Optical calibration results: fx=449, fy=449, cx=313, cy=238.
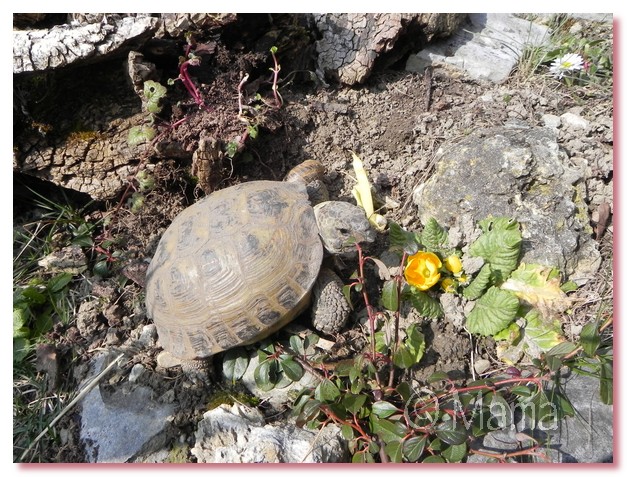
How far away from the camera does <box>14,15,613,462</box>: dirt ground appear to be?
3.16 m

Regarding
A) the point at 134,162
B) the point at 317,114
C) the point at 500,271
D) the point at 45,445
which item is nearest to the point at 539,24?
the point at 317,114

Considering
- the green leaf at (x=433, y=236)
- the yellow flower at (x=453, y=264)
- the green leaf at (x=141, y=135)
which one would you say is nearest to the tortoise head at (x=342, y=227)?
the green leaf at (x=433, y=236)

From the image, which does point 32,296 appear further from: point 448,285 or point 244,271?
point 448,285

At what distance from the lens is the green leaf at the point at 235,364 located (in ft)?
9.43

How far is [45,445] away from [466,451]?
2525 mm

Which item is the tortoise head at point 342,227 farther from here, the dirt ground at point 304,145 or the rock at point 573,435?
the rock at point 573,435

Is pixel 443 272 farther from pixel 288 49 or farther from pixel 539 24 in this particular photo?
pixel 539 24

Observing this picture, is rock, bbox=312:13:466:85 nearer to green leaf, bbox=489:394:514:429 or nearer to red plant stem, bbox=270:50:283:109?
red plant stem, bbox=270:50:283:109

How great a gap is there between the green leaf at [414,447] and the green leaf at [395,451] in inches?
1.6

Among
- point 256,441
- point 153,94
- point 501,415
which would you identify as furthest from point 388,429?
point 153,94

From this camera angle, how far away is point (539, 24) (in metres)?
4.43

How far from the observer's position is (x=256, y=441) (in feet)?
8.16

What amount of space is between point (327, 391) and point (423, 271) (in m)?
0.92

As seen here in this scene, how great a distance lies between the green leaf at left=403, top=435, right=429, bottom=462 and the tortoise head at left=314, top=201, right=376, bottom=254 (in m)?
1.19
